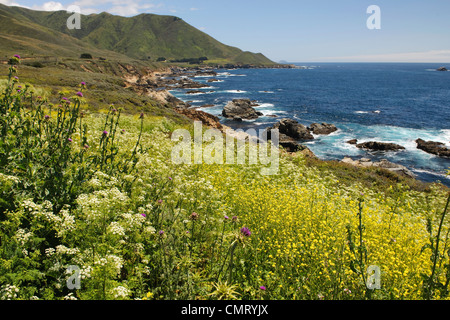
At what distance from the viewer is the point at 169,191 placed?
19.0 ft

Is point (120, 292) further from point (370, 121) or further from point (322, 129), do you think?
point (370, 121)

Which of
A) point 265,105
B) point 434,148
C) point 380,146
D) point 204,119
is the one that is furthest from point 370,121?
point 204,119

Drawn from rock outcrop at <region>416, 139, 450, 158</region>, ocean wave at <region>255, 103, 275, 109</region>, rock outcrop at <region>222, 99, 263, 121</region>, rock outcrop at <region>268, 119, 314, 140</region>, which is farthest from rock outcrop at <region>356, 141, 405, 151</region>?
ocean wave at <region>255, 103, 275, 109</region>

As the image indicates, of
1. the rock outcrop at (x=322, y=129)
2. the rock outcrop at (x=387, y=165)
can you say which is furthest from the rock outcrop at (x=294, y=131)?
the rock outcrop at (x=387, y=165)

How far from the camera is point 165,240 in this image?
4.22 m

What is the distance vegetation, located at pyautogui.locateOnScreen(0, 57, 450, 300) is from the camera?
3123mm

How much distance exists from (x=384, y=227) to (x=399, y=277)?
5.57ft

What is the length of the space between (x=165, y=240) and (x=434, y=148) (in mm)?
42314

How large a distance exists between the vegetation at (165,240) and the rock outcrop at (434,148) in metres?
35.6

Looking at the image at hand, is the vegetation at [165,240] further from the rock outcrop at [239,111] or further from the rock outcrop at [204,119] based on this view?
the rock outcrop at [239,111]

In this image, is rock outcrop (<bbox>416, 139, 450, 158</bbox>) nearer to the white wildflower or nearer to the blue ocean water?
the blue ocean water

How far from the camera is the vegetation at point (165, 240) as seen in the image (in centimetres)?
312

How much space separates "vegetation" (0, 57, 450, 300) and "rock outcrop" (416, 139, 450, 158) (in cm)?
3560

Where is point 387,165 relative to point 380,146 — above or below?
below
